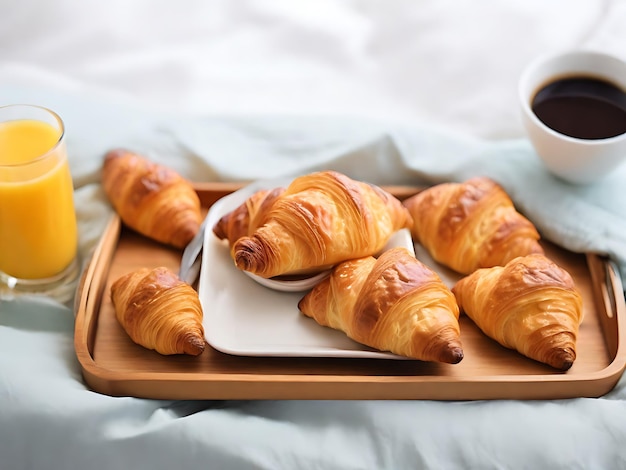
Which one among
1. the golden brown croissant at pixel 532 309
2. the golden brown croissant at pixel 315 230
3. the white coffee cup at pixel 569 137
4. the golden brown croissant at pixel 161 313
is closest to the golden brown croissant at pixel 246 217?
the golden brown croissant at pixel 315 230

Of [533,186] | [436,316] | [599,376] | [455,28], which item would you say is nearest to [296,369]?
[436,316]

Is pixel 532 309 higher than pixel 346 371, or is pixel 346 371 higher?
pixel 532 309

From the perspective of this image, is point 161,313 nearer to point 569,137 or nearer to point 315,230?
point 315,230

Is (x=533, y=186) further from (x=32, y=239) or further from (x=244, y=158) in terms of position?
(x=32, y=239)

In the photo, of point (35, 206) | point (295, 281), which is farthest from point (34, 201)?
point (295, 281)

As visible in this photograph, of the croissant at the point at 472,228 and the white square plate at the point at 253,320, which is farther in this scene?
the croissant at the point at 472,228

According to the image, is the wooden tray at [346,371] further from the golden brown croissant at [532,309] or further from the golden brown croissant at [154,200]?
the golden brown croissant at [154,200]
